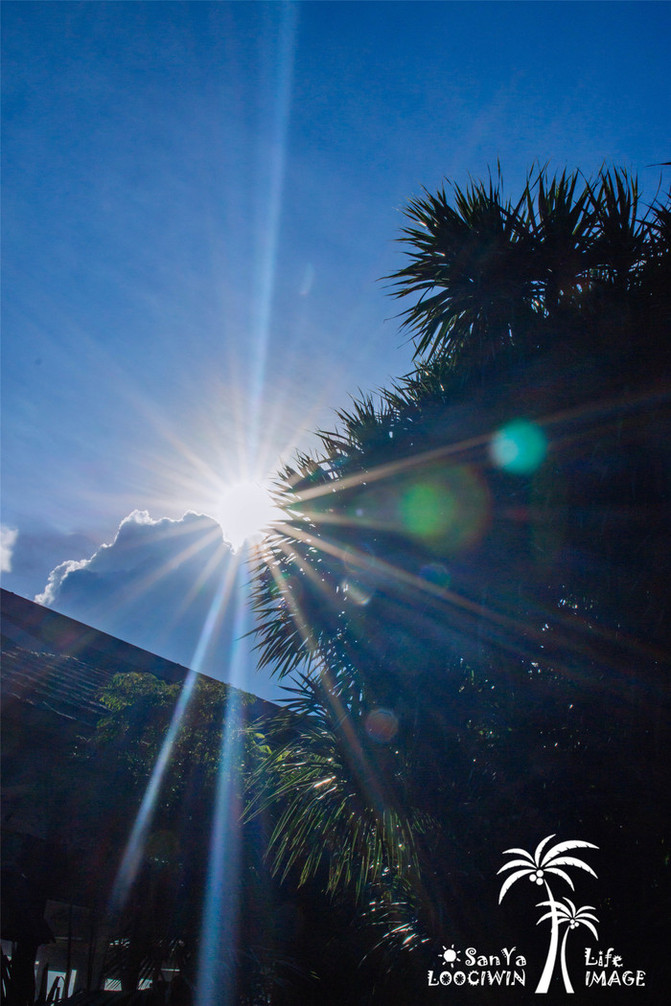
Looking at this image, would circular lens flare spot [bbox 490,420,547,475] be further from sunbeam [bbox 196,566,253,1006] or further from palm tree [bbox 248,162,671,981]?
sunbeam [bbox 196,566,253,1006]

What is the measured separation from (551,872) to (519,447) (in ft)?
7.44

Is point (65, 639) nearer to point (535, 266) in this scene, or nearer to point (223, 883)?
point (223, 883)

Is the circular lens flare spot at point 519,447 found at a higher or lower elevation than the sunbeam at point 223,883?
higher

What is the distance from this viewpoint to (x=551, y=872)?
2.84 metres

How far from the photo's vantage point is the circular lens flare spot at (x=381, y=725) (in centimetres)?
332

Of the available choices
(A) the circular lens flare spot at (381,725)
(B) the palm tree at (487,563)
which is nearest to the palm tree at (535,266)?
(B) the palm tree at (487,563)

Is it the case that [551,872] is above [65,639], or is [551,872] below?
below

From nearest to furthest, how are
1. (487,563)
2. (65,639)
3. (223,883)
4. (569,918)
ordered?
(569,918) → (487,563) → (223,883) → (65,639)

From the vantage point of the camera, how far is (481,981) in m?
2.90

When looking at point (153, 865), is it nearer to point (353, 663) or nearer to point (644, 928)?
point (353, 663)

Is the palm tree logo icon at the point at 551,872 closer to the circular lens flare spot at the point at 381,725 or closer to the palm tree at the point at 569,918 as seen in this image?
the palm tree at the point at 569,918

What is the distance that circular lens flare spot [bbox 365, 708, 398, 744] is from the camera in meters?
3.32

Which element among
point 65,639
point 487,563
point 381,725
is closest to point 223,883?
point 381,725

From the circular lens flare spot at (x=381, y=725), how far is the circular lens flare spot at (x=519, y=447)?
1.63 metres
